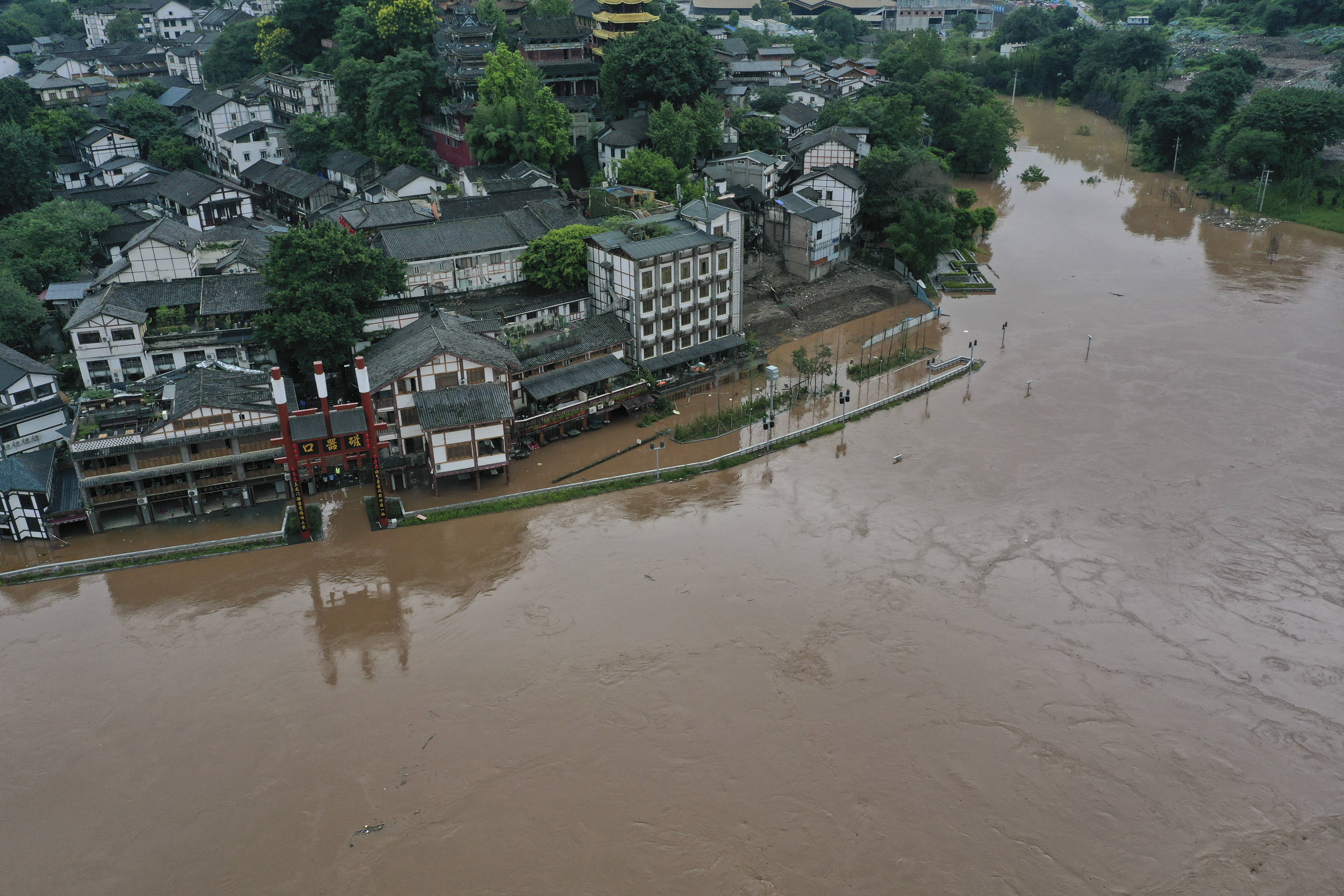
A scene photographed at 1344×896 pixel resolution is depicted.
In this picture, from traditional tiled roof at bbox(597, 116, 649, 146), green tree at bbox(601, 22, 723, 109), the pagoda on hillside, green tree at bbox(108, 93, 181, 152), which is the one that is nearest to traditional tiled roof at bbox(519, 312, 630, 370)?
traditional tiled roof at bbox(597, 116, 649, 146)

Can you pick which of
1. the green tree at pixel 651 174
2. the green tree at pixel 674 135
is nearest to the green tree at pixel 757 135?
the green tree at pixel 674 135

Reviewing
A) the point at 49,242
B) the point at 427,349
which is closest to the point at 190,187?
the point at 49,242

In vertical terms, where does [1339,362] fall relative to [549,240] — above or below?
below

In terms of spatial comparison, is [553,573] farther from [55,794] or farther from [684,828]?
[55,794]

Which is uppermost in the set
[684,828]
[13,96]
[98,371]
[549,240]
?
[13,96]

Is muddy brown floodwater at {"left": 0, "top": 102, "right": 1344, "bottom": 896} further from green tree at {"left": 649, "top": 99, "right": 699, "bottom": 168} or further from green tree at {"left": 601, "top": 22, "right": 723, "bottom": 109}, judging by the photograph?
green tree at {"left": 601, "top": 22, "right": 723, "bottom": 109}

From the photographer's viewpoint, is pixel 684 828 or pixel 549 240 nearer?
pixel 684 828

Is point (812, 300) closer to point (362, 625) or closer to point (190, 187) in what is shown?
point (362, 625)

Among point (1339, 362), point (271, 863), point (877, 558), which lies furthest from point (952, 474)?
point (271, 863)
